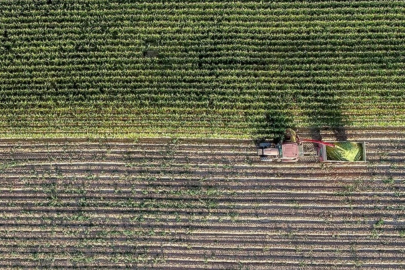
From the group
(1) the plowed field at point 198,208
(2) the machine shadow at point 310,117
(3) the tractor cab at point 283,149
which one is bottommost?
(1) the plowed field at point 198,208

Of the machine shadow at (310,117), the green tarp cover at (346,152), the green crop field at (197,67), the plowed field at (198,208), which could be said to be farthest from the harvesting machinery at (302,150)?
the green crop field at (197,67)

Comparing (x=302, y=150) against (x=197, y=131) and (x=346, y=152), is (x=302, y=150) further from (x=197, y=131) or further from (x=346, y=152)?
(x=197, y=131)

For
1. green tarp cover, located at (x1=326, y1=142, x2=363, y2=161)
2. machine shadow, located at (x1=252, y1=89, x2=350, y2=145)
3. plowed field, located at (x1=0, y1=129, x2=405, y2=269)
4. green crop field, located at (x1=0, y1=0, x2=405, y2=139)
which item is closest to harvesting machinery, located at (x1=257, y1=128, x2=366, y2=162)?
green tarp cover, located at (x1=326, y1=142, x2=363, y2=161)

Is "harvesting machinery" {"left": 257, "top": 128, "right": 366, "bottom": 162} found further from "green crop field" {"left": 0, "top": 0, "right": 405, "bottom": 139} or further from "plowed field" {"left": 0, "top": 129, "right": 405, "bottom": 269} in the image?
"green crop field" {"left": 0, "top": 0, "right": 405, "bottom": 139}

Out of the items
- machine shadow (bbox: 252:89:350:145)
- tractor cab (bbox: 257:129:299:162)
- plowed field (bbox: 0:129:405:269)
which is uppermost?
machine shadow (bbox: 252:89:350:145)

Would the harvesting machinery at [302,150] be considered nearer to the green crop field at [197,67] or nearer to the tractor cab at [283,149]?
the tractor cab at [283,149]

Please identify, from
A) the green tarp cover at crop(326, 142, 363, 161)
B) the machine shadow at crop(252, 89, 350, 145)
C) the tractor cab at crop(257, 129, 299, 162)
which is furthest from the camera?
the machine shadow at crop(252, 89, 350, 145)
